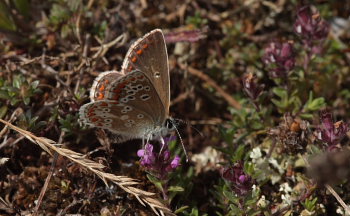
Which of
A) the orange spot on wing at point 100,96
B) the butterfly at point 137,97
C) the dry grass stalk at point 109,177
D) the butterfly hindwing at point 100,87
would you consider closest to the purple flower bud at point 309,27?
Result: the butterfly at point 137,97

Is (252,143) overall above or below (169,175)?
below

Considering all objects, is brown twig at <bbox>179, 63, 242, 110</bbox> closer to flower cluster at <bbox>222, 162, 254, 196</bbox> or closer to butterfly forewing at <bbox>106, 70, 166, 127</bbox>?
butterfly forewing at <bbox>106, 70, 166, 127</bbox>

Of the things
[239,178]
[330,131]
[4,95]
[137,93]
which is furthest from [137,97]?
[330,131]

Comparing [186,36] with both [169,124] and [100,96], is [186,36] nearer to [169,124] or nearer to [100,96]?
[169,124]

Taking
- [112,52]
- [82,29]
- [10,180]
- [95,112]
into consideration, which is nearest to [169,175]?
[95,112]

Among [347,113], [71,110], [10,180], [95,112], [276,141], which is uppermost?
[95,112]

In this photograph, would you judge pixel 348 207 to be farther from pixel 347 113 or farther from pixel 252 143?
pixel 347 113

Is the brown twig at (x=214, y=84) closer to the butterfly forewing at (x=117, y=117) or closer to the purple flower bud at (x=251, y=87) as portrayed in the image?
the purple flower bud at (x=251, y=87)
